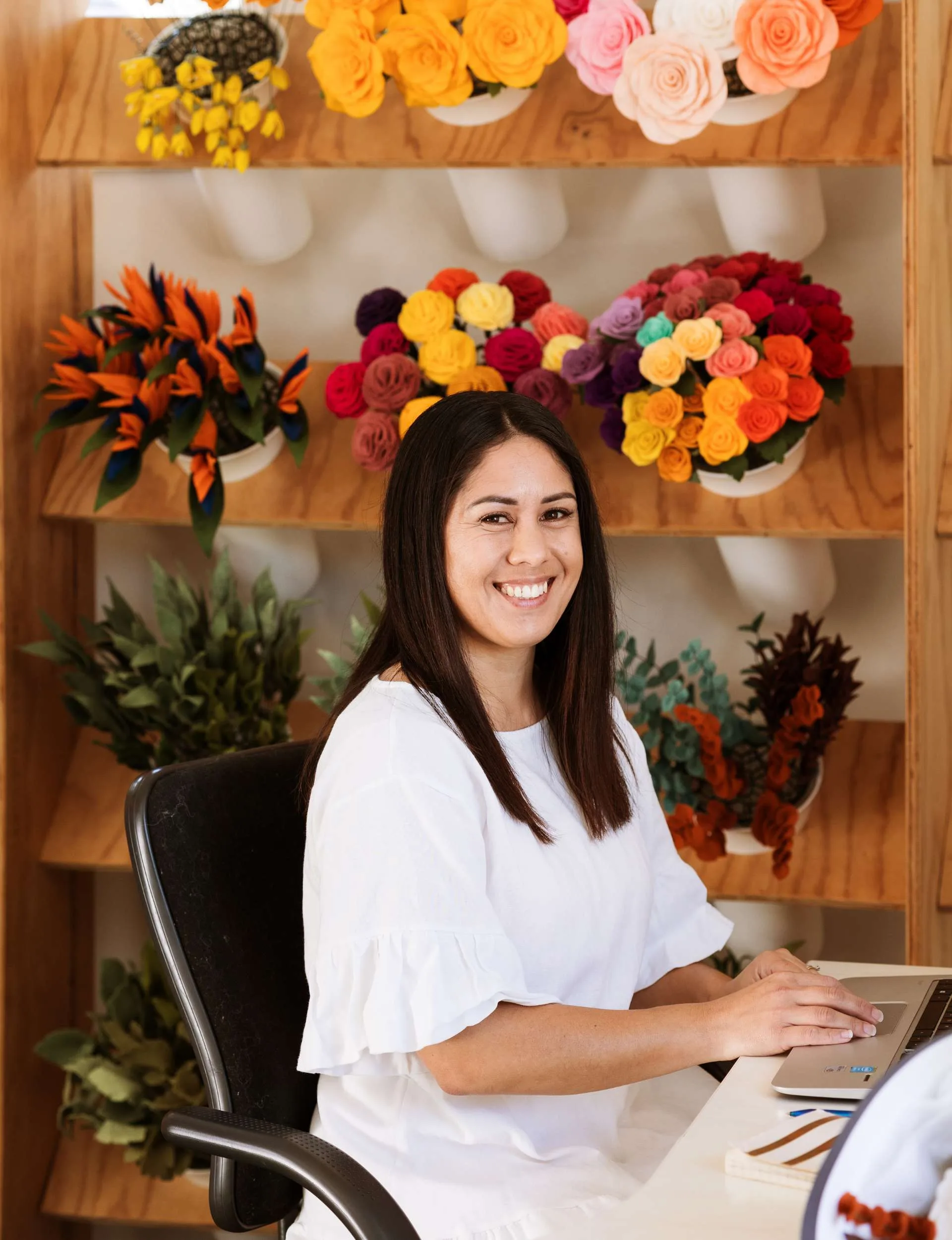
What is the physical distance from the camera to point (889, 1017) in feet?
4.45

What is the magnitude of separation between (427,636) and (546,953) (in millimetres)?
349

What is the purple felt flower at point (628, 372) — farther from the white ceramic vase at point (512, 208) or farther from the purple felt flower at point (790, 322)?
the white ceramic vase at point (512, 208)

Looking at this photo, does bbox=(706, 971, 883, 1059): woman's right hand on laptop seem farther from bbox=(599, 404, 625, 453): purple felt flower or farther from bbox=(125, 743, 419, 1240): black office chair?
bbox=(599, 404, 625, 453): purple felt flower

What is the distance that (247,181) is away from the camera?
255 centimetres

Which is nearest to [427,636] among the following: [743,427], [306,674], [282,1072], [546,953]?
[546,953]

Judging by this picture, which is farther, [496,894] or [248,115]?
[248,115]

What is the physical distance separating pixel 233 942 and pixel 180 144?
1.42 meters

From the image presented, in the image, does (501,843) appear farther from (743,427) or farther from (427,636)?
(743,427)

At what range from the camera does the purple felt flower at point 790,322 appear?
2211 mm

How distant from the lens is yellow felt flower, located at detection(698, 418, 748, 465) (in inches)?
86.0

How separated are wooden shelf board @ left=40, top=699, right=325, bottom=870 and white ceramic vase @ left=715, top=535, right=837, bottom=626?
809mm

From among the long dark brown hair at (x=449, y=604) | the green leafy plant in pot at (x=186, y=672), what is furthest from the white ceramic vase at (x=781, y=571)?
the long dark brown hair at (x=449, y=604)

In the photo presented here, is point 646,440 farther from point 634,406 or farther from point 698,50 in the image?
point 698,50

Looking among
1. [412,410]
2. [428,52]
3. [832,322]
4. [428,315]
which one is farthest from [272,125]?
[832,322]
